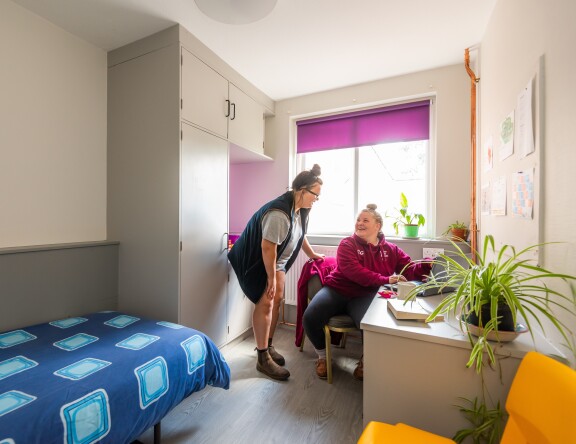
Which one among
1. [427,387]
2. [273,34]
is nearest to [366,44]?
[273,34]

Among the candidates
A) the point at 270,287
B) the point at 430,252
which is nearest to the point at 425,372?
the point at 270,287

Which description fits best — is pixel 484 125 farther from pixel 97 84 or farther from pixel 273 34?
pixel 97 84

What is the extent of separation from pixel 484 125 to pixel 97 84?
2917 mm

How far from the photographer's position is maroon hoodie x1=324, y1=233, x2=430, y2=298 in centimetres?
186

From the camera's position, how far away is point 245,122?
2.53 meters

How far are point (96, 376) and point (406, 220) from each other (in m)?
2.39

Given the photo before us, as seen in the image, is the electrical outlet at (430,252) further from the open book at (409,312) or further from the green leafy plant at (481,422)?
the green leafy plant at (481,422)

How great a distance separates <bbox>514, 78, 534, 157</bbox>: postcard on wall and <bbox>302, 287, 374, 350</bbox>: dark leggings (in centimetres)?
122

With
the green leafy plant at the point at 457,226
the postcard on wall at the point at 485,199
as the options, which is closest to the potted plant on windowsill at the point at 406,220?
the green leafy plant at the point at 457,226

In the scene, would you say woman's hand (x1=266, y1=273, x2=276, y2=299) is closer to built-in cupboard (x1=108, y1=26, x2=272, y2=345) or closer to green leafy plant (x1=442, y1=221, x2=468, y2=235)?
built-in cupboard (x1=108, y1=26, x2=272, y2=345)

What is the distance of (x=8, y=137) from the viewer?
1567 millimetres

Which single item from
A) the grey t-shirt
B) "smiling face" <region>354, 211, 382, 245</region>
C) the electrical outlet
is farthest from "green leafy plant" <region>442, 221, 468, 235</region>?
the grey t-shirt

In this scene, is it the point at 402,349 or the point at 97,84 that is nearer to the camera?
the point at 402,349

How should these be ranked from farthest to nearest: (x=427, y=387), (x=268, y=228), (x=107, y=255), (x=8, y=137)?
(x=107, y=255) < (x=268, y=228) < (x=8, y=137) < (x=427, y=387)
